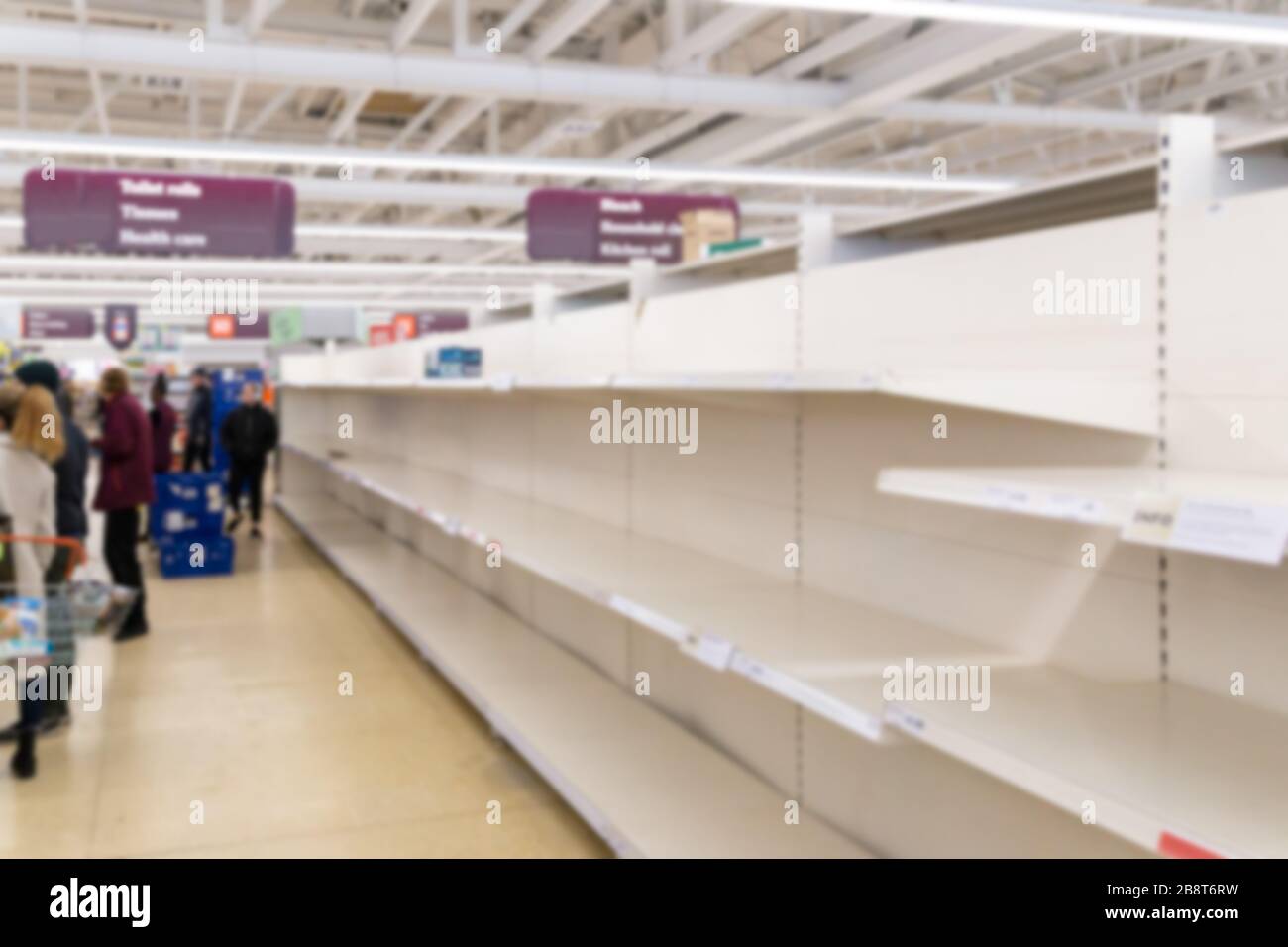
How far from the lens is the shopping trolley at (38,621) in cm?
436

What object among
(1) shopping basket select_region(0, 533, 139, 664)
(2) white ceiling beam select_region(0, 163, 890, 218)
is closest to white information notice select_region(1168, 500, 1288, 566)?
(1) shopping basket select_region(0, 533, 139, 664)

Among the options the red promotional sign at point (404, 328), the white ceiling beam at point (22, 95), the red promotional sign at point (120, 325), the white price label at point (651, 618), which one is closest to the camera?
the white price label at point (651, 618)

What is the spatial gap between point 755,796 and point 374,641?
4056 millimetres

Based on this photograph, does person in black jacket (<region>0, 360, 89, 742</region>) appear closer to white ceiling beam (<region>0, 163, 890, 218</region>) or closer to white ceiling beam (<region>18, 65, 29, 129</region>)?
white ceiling beam (<region>18, 65, 29, 129</region>)

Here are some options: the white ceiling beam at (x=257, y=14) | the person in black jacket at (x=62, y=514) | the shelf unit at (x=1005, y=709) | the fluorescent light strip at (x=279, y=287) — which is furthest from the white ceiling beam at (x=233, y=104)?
the fluorescent light strip at (x=279, y=287)

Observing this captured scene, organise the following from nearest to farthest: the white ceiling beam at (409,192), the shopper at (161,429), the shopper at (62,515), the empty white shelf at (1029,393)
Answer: the empty white shelf at (1029,393), the shopper at (62,515), the shopper at (161,429), the white ceiling beam at (409,192)

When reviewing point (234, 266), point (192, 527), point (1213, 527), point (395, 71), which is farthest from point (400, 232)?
point (1213, 527)

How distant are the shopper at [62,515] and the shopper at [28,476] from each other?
0.31 ft

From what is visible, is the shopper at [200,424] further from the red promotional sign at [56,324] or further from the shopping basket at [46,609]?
the red promotional sign at [56,324]

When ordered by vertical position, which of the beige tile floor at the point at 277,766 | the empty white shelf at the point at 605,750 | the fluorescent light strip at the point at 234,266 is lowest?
the beige tile floor at the point at 277,766

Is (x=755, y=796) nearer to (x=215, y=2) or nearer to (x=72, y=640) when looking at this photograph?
(x=72, y=640)

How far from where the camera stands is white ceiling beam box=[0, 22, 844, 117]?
23.8ft

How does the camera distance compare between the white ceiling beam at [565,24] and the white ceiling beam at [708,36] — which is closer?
the white ceiling beam at [565,24]

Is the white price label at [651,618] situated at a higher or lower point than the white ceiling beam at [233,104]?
lower
